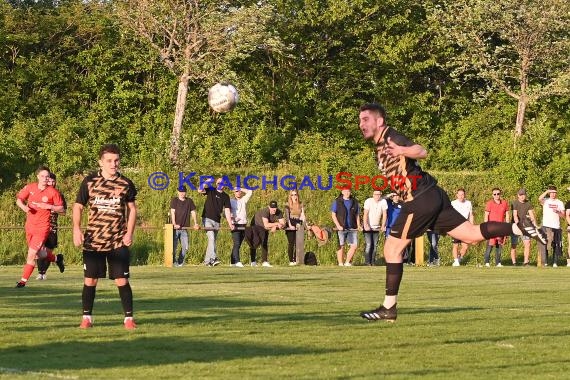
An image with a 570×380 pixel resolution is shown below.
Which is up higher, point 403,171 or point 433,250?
point 403,171

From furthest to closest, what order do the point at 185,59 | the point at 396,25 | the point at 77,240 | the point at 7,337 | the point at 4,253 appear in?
the point at 396,25 → the point at 185,59 → the point at 4,253 → the point at 77,240 → the point at 7,337

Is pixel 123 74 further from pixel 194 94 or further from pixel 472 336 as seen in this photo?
pixel 472 336

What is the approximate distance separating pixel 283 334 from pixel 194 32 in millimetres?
31704

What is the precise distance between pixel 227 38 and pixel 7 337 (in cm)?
3238

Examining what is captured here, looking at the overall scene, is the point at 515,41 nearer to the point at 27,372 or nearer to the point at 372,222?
the point at 372,222

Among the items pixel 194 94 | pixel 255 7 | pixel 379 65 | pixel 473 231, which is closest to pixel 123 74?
pixel 194 94

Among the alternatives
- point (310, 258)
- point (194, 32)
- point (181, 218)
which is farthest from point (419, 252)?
point (194, 32)

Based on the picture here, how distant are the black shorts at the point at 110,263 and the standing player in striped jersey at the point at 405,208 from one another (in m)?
2.45

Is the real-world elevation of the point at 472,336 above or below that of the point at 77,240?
below

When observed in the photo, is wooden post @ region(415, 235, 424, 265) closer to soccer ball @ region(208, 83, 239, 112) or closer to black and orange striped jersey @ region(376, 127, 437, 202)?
soccer ball @ region(208, 83, 239, 112)

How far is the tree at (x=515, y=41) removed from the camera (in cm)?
4594

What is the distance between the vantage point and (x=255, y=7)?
43.0m

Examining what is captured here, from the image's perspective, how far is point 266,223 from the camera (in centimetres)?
3117

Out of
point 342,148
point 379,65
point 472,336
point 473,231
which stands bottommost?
point 472,336
